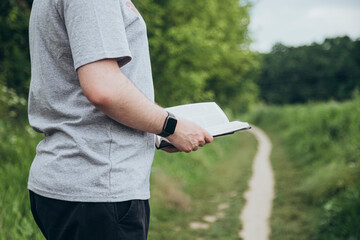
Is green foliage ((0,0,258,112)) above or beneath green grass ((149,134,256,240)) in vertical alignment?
above

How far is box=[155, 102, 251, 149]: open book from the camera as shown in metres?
1.32

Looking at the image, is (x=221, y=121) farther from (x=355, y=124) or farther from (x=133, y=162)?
(x=355, y=124)

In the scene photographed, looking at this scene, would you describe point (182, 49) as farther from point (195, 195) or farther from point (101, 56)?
point (101, 56)

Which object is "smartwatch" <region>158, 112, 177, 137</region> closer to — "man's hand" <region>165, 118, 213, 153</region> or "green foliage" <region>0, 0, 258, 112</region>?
"man's hand" <region>165, 118, 213, 153</region>

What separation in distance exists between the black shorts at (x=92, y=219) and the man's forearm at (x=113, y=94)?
289mm

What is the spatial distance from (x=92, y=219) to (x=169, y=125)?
412 millimetres

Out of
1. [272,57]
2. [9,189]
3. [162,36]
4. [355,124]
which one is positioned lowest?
[9,189]

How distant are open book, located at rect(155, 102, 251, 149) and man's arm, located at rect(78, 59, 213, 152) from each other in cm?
22

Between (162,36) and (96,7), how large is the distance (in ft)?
27.6

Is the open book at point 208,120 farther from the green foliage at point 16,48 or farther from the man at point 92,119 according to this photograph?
the green foliage at point 16,48

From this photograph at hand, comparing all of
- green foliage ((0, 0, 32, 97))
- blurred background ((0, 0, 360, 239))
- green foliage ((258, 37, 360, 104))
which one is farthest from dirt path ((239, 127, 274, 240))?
green foliage ((258, 37, 360, 104))

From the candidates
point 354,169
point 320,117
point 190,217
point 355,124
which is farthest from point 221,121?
point 320,117

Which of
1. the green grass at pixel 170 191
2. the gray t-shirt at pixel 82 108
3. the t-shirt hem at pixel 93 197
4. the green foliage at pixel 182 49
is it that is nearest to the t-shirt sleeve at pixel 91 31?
the gray t-shirt at pixel 82 108

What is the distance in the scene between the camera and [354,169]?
5.05m
